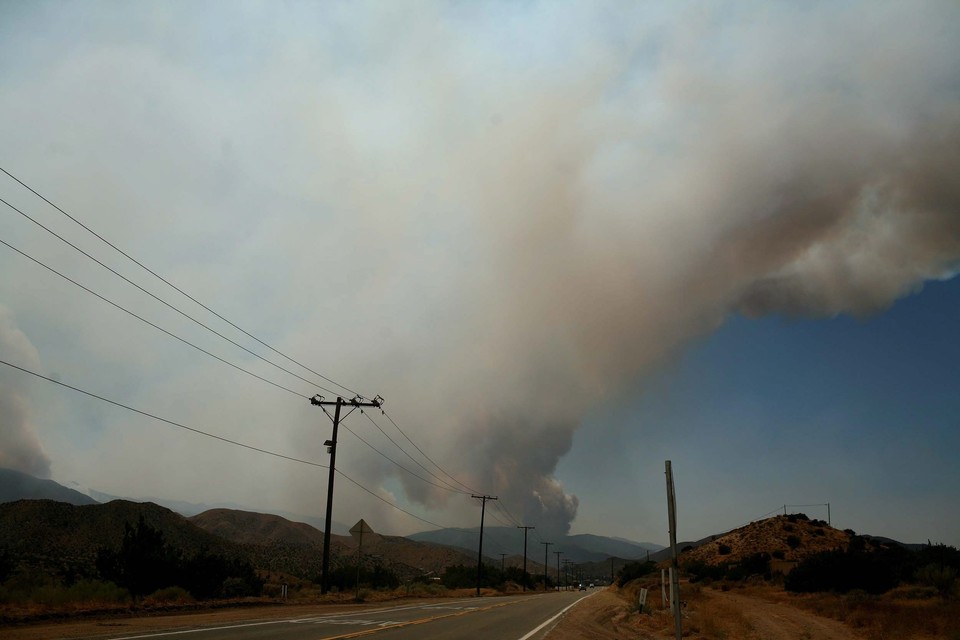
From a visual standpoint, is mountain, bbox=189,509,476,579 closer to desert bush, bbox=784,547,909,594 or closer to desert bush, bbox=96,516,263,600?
desert bush, bbox=784,547,909,594

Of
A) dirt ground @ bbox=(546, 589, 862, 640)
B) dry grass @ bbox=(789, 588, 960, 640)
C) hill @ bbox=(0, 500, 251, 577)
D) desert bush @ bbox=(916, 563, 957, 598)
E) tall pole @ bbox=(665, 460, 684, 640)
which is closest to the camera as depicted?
tall pole @ bbox=(665, 460, 684, 640)

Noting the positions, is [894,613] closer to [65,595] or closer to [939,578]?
[939,578]

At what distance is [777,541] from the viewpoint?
8588 cm

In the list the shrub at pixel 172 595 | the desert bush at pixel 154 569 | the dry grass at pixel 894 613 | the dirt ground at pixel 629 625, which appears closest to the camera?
the dirt ground at pixel 629 625

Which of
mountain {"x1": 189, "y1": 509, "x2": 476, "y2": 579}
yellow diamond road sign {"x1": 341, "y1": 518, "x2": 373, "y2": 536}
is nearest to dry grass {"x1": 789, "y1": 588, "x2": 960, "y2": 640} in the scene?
yellow diamond road sign {"x1": 341, "y1": 518, "x2": 373, "y2": 536}

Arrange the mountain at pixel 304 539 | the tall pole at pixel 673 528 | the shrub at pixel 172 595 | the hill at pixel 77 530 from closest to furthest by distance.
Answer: the tall pole at pixel 673 528 → the shrub at pixel 172 595 → the hill at pixel 77 530 → the mountain at pixel 304 539

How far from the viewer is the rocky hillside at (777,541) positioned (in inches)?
3201

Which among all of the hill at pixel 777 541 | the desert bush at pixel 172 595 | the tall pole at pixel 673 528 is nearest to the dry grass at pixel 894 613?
the tall pole at pixel 673 528

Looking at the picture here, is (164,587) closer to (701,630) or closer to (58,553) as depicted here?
(701,630)

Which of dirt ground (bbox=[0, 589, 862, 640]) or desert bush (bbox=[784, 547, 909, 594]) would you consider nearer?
dirt ground (bbox=[0, 589, 862, 640])

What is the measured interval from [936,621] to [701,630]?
7.97 metres

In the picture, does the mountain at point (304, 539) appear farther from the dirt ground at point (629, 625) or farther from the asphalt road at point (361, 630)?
the asphalt road at point (361, 630)

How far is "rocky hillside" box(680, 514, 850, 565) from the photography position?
8131 cm

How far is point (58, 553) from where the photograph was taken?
241ft
